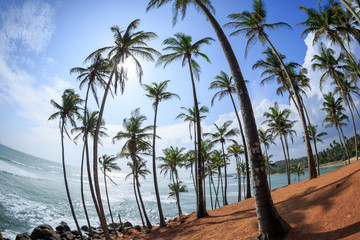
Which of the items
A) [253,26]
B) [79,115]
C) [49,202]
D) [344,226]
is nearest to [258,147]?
[344,226]

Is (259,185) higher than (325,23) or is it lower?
lower

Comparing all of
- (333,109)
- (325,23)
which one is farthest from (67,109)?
(333,109)

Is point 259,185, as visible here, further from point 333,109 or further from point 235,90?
point 333,109

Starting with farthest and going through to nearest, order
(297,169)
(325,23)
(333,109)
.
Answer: (297,169)
(333,109)
(325,23)

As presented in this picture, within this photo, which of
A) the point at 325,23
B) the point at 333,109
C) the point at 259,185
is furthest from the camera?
the point at 333,109

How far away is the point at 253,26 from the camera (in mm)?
12305

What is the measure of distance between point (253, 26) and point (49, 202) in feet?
139

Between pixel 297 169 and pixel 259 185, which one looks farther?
pixel 297 169

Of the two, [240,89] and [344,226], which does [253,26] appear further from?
[344,226]

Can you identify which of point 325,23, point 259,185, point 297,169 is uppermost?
point 325,23

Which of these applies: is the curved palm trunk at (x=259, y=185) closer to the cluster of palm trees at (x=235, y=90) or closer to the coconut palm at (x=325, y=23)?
the cluster of palm trees at (x=235, y=90)

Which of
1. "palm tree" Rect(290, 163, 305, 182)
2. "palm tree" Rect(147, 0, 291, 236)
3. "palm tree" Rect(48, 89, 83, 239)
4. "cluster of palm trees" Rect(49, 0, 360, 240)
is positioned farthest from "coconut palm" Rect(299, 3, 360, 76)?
"palm tree" Rect(290, 163, 305, 182)

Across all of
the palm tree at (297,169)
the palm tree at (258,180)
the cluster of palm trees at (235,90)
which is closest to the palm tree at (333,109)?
the cluster of palm trees at (235,90)

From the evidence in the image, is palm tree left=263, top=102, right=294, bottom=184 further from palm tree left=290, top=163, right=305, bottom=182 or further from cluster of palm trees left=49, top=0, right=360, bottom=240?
palm tree left=290, top=163, right=305, bottom=182
